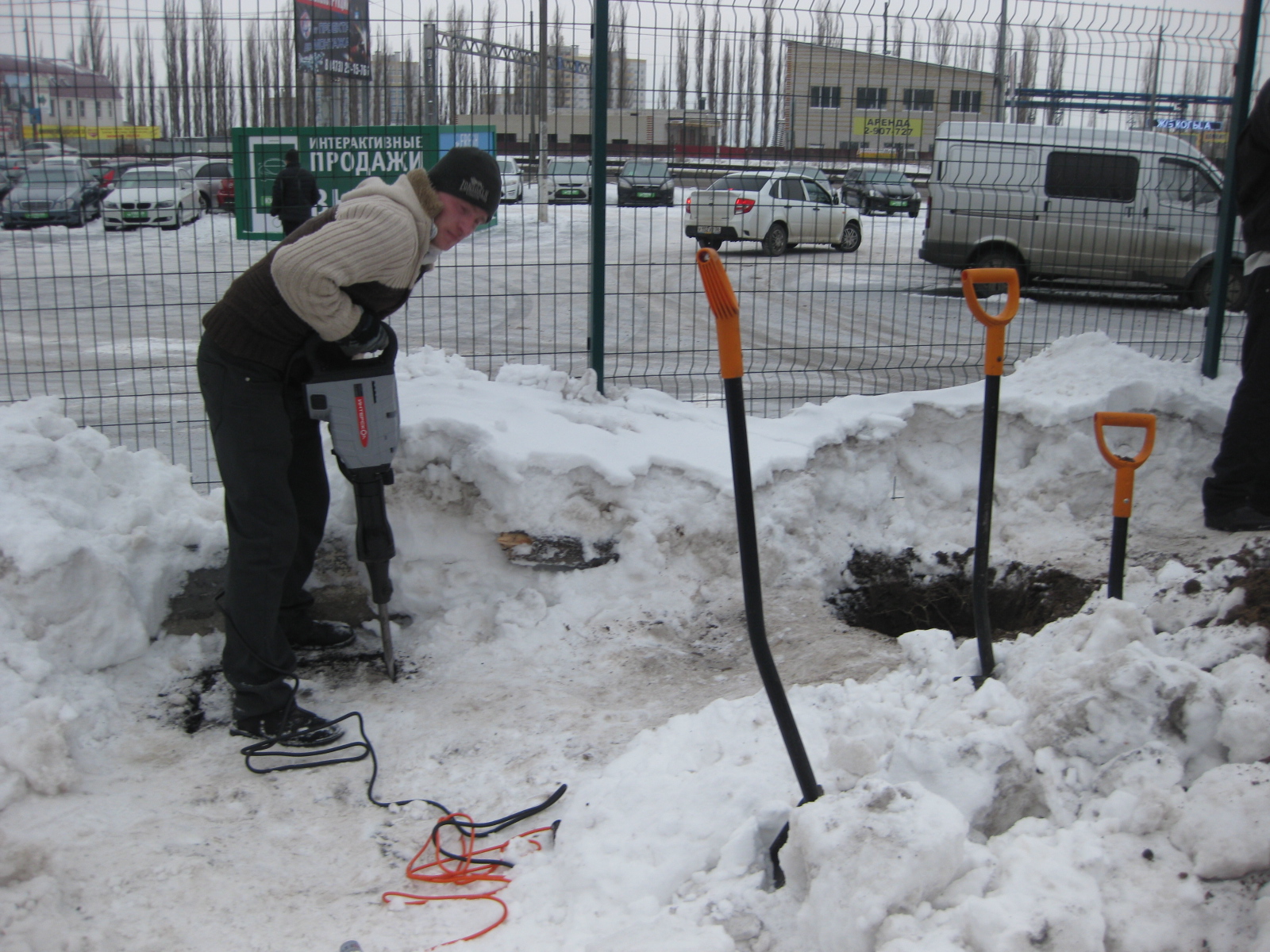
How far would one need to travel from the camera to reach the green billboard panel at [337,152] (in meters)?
4.67

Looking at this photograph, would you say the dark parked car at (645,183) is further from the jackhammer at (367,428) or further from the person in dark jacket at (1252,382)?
the person in dark jacket at (1252,382)

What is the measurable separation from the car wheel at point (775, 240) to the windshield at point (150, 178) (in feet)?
10.1

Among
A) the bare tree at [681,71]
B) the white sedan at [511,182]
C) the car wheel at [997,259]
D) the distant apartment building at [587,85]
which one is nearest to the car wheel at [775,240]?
the bare tree at [681,71]

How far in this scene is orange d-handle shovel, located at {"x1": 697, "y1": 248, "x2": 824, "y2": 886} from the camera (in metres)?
2.05

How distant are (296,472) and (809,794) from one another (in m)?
2.12

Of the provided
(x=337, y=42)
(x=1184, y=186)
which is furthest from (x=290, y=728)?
(x=1184, y=186)

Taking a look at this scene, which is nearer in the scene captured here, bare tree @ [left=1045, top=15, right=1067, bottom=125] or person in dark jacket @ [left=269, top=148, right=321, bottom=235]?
person in dark jacket @ [left=269, top=148, right=321, bottom=235]

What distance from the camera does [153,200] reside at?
17.6 ft

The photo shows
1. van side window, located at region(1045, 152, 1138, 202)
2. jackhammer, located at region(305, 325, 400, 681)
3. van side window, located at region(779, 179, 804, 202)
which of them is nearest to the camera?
jackhammer, located at region(305, 325, 400, 681)

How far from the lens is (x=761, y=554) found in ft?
13.4

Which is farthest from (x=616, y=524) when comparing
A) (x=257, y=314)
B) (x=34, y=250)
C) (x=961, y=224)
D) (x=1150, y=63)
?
(x=1150, y=63)

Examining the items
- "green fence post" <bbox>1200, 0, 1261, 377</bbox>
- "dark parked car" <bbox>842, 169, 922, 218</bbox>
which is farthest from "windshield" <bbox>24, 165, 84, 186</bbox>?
"green fence post" <bbox>1200, 0, 1261, 377</bbox>

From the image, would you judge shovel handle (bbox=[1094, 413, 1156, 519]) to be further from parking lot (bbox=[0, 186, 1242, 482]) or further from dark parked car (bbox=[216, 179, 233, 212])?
dark parked car (bbox=[216, 179, 233, 212])

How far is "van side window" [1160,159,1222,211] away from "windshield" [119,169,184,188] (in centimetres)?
570
